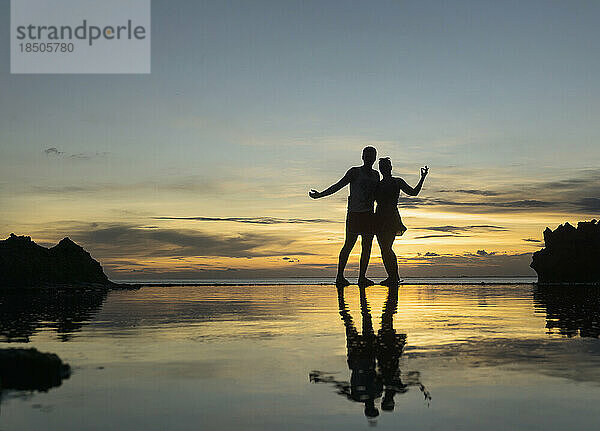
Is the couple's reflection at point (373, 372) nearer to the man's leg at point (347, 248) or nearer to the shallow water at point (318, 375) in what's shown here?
the shallow water at point (318, 375)

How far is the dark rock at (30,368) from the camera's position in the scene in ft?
20.4

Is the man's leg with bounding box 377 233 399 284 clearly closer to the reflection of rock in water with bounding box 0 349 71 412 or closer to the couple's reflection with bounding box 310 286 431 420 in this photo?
the couple's reflection with bounding box 310 286 431 420

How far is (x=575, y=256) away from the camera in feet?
291

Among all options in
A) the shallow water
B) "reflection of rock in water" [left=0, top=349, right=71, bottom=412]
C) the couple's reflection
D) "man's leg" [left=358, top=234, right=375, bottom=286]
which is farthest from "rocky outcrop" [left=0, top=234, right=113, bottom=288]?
"reflection of rock in water" [left=0, top=349, right=71, bottom=412]

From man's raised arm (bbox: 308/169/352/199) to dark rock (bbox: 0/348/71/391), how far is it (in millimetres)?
14359

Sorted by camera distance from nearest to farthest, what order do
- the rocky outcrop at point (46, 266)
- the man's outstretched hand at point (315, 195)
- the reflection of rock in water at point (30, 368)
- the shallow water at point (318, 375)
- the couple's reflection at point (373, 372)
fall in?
the shallow water at point (318, 375), the couple's reflection at point (373, 372), the reflection of rock in water at point (30, 368), the man's outstretched hand at point (315, 195), the rocky outcrop at point (46, 266)

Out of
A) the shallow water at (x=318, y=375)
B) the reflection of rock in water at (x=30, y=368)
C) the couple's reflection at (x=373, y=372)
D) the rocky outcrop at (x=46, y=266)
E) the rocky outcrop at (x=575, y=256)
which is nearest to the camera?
the shallow water at (x=318, y=375)

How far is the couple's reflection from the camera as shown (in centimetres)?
538

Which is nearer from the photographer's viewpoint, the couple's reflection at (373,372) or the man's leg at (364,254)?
the couple's reflection at (373,372)

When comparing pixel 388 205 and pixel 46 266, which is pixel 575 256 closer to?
pixel 46 266

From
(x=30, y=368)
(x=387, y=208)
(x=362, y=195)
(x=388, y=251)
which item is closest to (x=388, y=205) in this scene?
(x=387, y=208)

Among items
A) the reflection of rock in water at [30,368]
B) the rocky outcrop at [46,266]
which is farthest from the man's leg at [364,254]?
the rocky outcrop at [46,266]

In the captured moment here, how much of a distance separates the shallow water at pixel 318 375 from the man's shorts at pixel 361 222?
356 inches

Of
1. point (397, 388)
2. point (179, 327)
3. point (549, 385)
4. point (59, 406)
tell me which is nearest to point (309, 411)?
point (397, 388)
